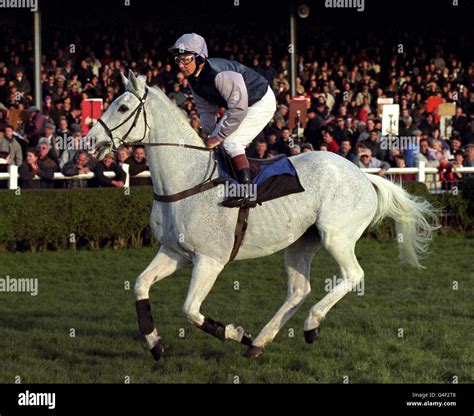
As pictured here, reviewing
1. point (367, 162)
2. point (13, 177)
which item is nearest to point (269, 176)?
point (13, 177)

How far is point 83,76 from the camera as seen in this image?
713 inches

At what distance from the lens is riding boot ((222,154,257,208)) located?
6.99 m

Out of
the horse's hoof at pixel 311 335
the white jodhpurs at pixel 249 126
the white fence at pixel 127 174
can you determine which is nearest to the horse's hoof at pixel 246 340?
the horse's hoof at pixel 311 335

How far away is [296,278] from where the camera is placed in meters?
7.62

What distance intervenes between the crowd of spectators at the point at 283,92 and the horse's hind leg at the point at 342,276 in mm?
5399

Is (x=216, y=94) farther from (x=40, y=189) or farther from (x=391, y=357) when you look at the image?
(x=40, y=189)

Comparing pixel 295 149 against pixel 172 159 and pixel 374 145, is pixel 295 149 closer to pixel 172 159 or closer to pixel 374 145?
pixel 374 145

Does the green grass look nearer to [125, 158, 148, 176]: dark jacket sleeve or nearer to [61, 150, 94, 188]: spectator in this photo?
[61, 150, 94, 188]: spectator

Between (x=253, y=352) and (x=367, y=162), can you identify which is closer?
(x=253, y=352)

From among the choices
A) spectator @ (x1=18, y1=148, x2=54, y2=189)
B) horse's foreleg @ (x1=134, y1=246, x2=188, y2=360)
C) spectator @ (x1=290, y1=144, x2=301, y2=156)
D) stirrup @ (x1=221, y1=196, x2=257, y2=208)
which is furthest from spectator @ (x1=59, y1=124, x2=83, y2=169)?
stirrup @ (x1=221, y1=196, x2=257, y2=208)

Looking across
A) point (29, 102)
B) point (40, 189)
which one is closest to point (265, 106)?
point (40, 189)

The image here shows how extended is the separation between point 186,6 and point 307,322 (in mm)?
16865

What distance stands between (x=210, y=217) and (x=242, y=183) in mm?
297

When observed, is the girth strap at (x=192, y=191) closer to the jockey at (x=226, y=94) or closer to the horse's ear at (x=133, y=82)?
the jockey at (x=226, y=94)
